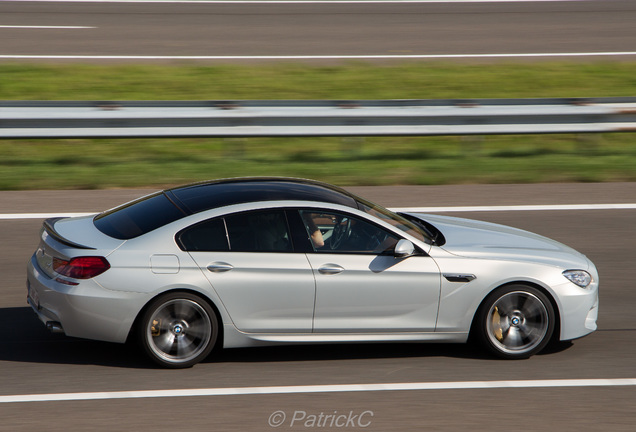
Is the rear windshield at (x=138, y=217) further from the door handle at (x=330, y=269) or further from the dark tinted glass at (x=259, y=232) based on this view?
the door handle at (x=330, y=269)

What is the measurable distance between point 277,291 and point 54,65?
39.2 ft

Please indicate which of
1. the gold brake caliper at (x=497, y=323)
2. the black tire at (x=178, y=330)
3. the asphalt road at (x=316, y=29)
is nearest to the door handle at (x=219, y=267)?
the black tire at (x=178, y=330)

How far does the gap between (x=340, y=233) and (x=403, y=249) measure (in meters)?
0.49

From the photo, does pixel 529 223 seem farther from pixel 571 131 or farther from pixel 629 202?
pixel 571 131

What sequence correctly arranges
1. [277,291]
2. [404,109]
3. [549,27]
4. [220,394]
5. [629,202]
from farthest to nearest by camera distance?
[549,27], [404,109], [629,202], [277,291], [220,394]

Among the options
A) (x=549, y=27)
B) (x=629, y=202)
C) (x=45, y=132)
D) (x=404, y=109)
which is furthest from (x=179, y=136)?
(x=549, y=27)

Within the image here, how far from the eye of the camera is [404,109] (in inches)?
498

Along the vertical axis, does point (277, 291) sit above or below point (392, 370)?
above

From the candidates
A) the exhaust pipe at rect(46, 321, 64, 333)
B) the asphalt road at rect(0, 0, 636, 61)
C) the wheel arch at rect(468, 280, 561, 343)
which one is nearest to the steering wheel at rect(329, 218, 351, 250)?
the wheel arch at rect(468, 280, 561, 343)

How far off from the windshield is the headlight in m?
1.09

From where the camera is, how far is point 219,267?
237 inches

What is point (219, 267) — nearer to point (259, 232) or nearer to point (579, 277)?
point (259, 232)

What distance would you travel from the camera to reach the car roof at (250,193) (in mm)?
6320

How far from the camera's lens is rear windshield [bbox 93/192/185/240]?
20.2 feet
